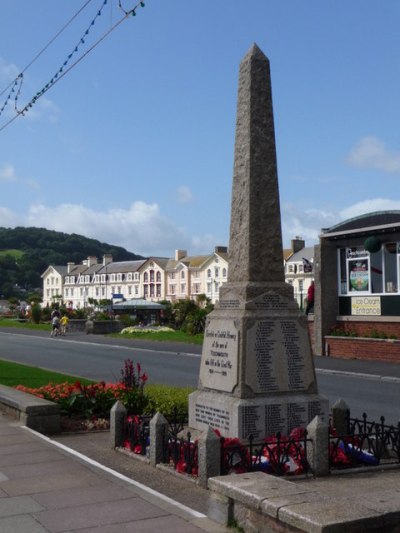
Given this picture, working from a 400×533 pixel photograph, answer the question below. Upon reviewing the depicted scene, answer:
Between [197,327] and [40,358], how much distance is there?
46.3 ft

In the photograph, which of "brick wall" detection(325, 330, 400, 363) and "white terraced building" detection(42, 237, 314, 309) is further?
"white terraced building" detection(42, 237, 314, 309)

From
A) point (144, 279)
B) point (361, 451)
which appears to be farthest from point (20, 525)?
point (144, 279)

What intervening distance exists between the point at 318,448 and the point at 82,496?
2.52m

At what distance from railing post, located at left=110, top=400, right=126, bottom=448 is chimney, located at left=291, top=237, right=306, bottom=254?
93.8 m

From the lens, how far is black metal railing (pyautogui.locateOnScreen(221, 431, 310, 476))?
705 centimetres

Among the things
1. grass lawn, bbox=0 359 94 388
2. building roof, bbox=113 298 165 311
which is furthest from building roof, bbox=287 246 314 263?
grass lawn, bbox=0 359 94 388

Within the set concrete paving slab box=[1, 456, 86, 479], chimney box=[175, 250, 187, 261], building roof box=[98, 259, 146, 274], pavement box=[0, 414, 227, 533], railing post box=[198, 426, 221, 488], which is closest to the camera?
pavement box=[0, 414, 227, 533]

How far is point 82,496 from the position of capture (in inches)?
263

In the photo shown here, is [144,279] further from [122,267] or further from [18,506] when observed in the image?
[18,506]

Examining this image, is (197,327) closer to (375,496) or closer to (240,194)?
(240,194)

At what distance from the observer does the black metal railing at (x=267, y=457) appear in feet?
23.1

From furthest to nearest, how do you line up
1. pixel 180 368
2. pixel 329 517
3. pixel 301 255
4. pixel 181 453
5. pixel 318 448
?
1. pixel 301 255
2. pixel 180 368
3. pixel 181 453
4. pixel 318 448
5. pixel 329 517

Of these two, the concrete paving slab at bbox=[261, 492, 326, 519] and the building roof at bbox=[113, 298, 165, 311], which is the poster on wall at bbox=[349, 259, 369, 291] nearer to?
the concrete paving slab at bbox=[261, 492, 326, 519]

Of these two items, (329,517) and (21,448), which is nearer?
(329,517)
